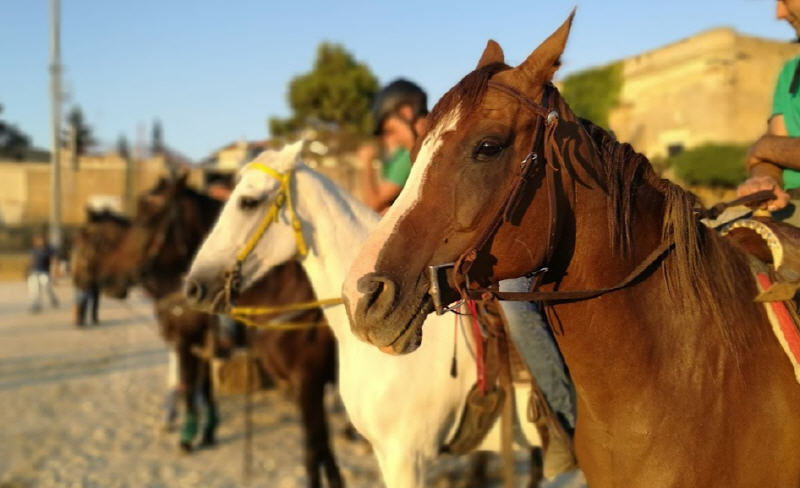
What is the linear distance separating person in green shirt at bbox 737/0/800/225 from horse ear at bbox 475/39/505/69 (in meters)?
1.13

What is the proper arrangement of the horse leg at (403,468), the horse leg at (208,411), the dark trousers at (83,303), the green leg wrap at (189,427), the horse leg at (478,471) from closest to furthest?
1. the horse leg at (403,468)
2. the horse leg at (478,471)
3. the green leg wrap at (189,427)
4. the horse leg at (208,411)
5. the dark trousers at (83,303)

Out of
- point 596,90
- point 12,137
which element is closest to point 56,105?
point 596,90

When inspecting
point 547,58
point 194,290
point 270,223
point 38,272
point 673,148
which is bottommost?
point 38,272

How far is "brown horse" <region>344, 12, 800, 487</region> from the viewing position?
1662 mm

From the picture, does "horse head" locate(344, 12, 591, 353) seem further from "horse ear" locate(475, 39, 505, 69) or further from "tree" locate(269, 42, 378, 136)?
"tree" locate(269, 42, 378, 136)

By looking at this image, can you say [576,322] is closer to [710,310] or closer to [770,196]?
[710,310]

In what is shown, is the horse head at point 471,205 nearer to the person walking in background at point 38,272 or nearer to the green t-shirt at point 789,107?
the green t-shirt at point 789,107

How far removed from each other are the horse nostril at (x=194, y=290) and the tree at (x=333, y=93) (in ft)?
93.5

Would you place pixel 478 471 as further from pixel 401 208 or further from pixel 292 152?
pixel 401 208

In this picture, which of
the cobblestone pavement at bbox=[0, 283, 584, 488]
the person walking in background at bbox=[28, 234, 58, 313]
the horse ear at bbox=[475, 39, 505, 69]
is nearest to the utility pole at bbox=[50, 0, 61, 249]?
the person walking in background at bbox=[28, 234, 58, 313]

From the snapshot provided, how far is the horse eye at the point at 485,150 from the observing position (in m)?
1.66

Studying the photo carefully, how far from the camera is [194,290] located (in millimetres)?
3465

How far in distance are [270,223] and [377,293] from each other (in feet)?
6.35

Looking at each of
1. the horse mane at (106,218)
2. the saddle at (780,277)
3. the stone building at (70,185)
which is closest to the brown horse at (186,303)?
the horse mane at (106,218)
